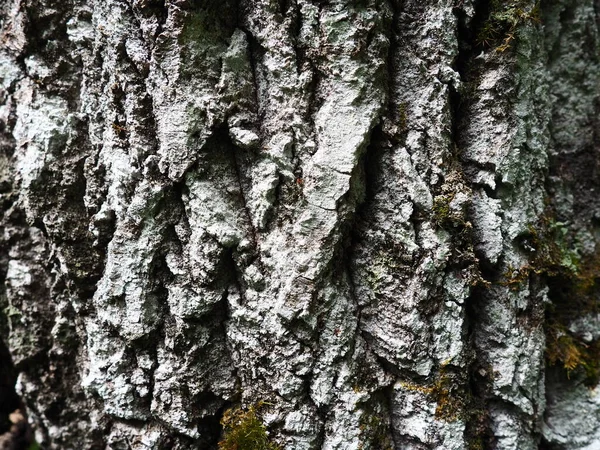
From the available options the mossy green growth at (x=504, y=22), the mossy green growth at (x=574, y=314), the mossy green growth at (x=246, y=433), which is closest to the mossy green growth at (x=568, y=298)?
the mossy green growth at (x=574, y=314)

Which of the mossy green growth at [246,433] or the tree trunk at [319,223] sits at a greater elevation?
the tree trunk at [319,223]

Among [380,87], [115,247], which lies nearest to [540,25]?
[380,87]

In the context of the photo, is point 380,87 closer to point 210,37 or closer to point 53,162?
point 210,37

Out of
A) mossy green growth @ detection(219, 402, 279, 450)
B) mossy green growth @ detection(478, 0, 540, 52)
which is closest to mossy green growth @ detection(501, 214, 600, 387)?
mossy green growth @ detection(478, 0, 540, 52)

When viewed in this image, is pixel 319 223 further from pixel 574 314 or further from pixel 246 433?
pixel 574 314

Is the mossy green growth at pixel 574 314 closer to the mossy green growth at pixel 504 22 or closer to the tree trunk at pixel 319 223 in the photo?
the tree trunk at pixel 319 223

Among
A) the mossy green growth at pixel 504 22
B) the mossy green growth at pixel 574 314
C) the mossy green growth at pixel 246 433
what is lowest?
the mossy green growth at pixel 246 433

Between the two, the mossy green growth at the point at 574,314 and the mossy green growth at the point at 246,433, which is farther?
the mossy green growth at the point at 574,314

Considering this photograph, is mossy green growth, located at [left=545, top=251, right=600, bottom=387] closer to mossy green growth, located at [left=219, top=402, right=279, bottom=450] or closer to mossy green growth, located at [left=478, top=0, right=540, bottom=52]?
mossy green growth, located at [left=478, top=0, right=540, bottom=52]
